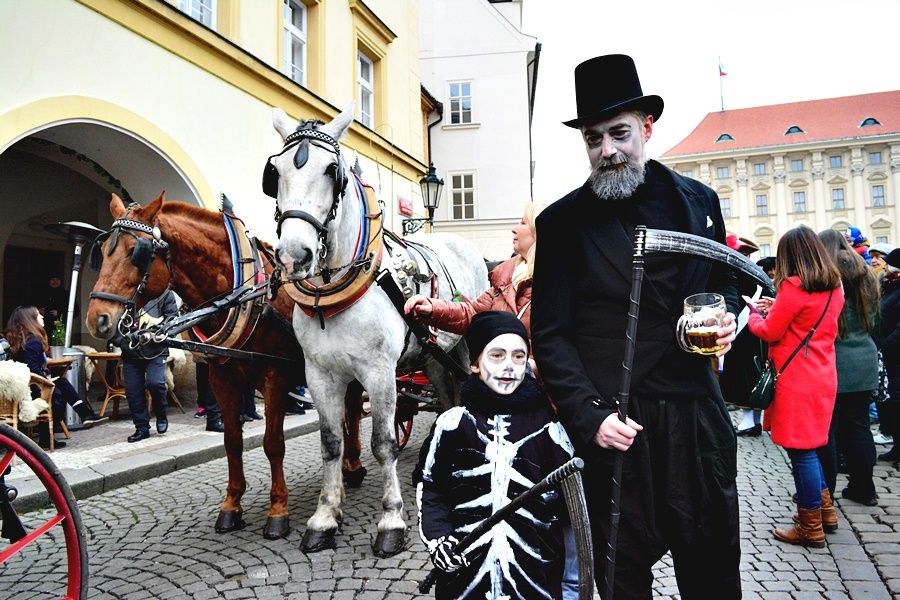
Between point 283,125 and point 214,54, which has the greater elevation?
point 214,54

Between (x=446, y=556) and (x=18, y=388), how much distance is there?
16.7ft

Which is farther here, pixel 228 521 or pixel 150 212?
pixel 228 521

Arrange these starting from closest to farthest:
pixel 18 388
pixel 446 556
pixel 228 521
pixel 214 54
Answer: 1. pixel 446 556
2. pixel 228 521
3. pixel 18 388
4. pixel 214 54

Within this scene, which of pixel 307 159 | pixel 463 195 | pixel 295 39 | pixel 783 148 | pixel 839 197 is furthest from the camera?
pixel 783 148

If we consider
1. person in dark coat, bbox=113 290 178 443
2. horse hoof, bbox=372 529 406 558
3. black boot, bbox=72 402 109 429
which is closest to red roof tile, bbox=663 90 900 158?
person in dark coat, bbox=113 290 178 443

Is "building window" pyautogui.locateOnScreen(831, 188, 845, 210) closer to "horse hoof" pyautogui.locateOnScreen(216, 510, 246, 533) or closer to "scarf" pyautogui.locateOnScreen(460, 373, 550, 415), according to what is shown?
"horse hoof" pyautogui.locateOnScreen(216, 510, 246, 533)

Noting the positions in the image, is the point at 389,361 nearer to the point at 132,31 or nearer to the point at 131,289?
the point at 131,289

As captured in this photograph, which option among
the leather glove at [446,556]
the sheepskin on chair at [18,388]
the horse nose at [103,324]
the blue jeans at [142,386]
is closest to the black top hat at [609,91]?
the leather glove at [446,556]

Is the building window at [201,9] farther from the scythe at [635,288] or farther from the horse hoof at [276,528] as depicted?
the scythe at [635,288]

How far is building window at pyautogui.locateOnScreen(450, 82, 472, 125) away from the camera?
20797 millimetres

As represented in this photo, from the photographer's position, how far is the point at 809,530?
3.18m

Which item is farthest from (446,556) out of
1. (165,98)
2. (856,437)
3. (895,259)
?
(165,98)

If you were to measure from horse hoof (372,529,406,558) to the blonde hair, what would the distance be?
1.51 m

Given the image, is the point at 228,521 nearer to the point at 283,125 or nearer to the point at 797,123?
the point at 283,125
